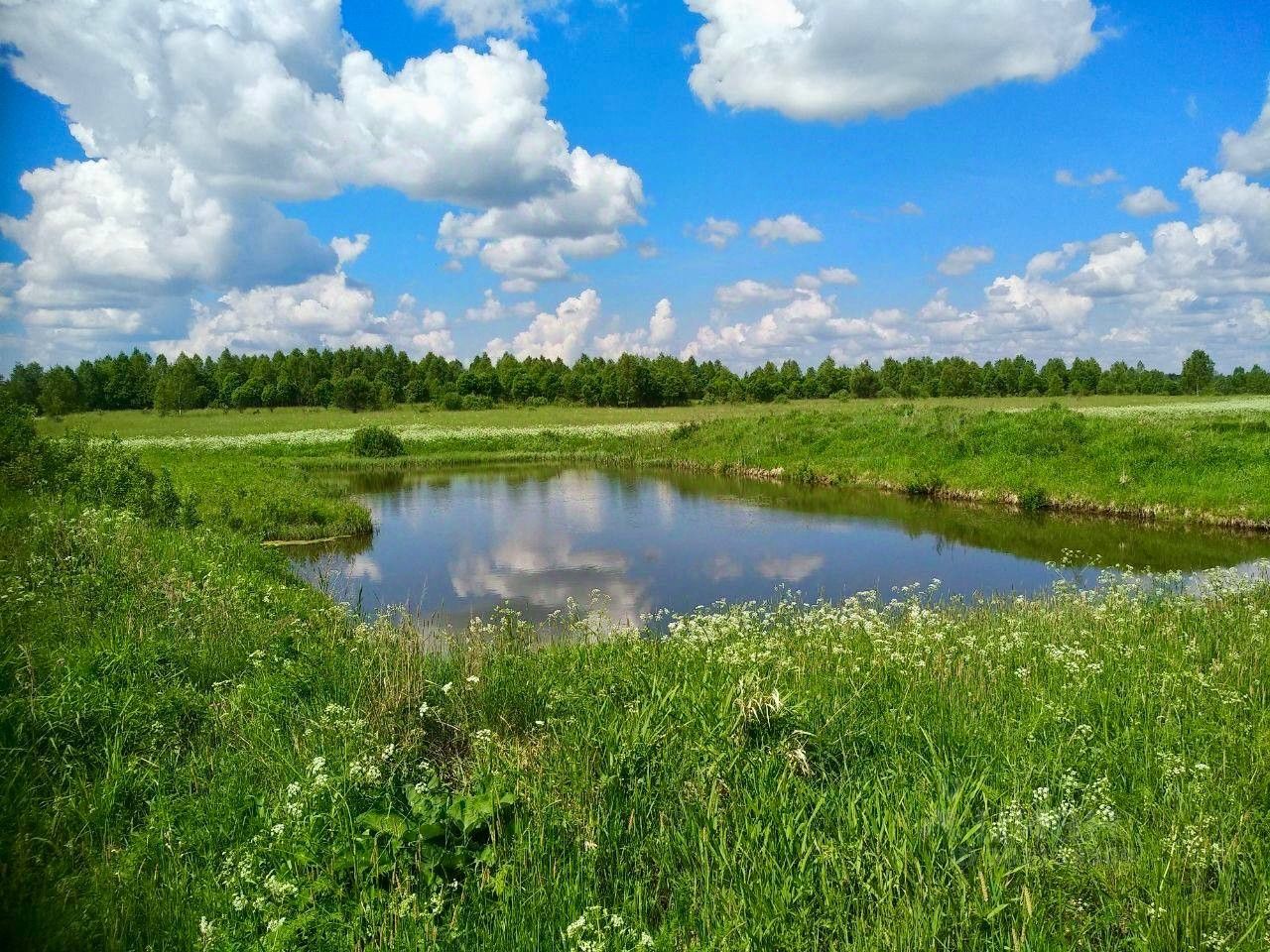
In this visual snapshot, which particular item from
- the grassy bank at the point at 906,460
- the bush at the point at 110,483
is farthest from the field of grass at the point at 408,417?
the bush at the point at 110,483

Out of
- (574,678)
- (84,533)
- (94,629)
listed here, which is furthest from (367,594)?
(574,678)

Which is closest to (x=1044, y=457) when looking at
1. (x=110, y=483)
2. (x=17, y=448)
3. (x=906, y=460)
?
(x=906, y=460)

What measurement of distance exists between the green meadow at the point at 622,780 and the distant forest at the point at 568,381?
90529 millimetres

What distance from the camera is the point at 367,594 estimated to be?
53.2 ft

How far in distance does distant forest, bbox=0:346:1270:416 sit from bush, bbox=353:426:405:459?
46188 mm

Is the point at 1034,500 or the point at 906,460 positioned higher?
the point at 906,460

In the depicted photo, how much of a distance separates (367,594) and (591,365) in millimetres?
109412

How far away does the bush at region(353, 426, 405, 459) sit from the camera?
48000 mm

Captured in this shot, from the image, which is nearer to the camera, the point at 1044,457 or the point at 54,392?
the point at 1044,457

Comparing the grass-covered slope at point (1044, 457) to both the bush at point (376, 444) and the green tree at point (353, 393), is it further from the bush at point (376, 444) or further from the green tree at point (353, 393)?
the green tree at point (353, 393)

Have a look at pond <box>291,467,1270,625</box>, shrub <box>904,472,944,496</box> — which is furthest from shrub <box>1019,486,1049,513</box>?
shrub <box>904,472,944,496</box>

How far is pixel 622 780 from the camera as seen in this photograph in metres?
4.81

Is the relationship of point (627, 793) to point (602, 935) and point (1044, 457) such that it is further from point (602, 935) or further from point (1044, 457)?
point (1044, 457)

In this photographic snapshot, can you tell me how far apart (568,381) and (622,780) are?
109 m
